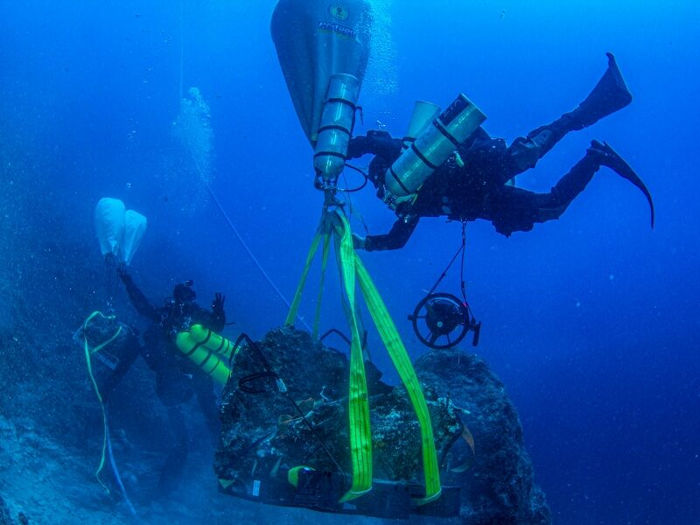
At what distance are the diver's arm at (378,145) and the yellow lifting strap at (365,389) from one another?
1903mm

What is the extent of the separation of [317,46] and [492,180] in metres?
2.20

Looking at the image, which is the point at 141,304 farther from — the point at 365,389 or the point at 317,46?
the point at 365,389

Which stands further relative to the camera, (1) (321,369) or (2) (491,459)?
(2) (491,459)

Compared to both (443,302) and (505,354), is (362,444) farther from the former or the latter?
(505,354)

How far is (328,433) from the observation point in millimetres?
2961

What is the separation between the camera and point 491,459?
4.86m

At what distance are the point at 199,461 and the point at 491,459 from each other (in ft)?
21.6

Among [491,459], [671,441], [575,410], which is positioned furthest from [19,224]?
[671,441]

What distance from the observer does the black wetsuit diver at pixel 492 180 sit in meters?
4.56

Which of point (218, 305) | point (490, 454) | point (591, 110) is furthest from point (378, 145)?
point (490, 454)

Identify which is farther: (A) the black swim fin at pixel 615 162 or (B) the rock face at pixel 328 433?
(A) the black swim fin at pixel 615 162

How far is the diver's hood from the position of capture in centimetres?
441

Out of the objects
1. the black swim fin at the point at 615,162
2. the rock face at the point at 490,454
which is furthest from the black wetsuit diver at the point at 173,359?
the black swim fin at the point at 615,162

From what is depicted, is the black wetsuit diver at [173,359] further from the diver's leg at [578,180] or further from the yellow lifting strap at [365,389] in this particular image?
the diver's leg at [578,180]
